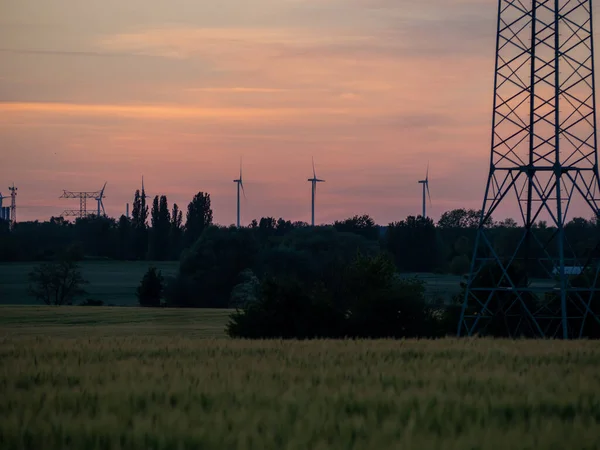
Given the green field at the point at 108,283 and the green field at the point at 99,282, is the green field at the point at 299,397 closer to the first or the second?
the green field at the point at 108,283

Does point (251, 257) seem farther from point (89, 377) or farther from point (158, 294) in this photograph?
point (89, 377)

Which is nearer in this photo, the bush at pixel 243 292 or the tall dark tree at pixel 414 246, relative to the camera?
the bush at pixel 243 292

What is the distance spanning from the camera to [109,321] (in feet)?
275

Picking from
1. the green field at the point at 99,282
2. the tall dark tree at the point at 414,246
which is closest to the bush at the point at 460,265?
the tall dark tree at the point at 414,246

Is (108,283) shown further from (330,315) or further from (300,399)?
(300,399)

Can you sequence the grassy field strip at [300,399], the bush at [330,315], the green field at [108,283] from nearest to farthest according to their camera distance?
the grassy field strip at [300,399], the bush at [330,315], the green field at [108,283]

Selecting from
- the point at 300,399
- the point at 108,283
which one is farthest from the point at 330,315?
the point at 108,283

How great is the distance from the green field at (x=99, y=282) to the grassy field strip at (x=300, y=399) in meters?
118

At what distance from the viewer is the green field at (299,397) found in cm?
1323

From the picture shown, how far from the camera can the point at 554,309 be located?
59.9 metres

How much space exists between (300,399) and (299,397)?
251 mm

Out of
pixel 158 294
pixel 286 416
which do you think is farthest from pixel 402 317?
pixel 158 294

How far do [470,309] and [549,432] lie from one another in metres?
53.4

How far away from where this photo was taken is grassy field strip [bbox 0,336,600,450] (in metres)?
13.2
